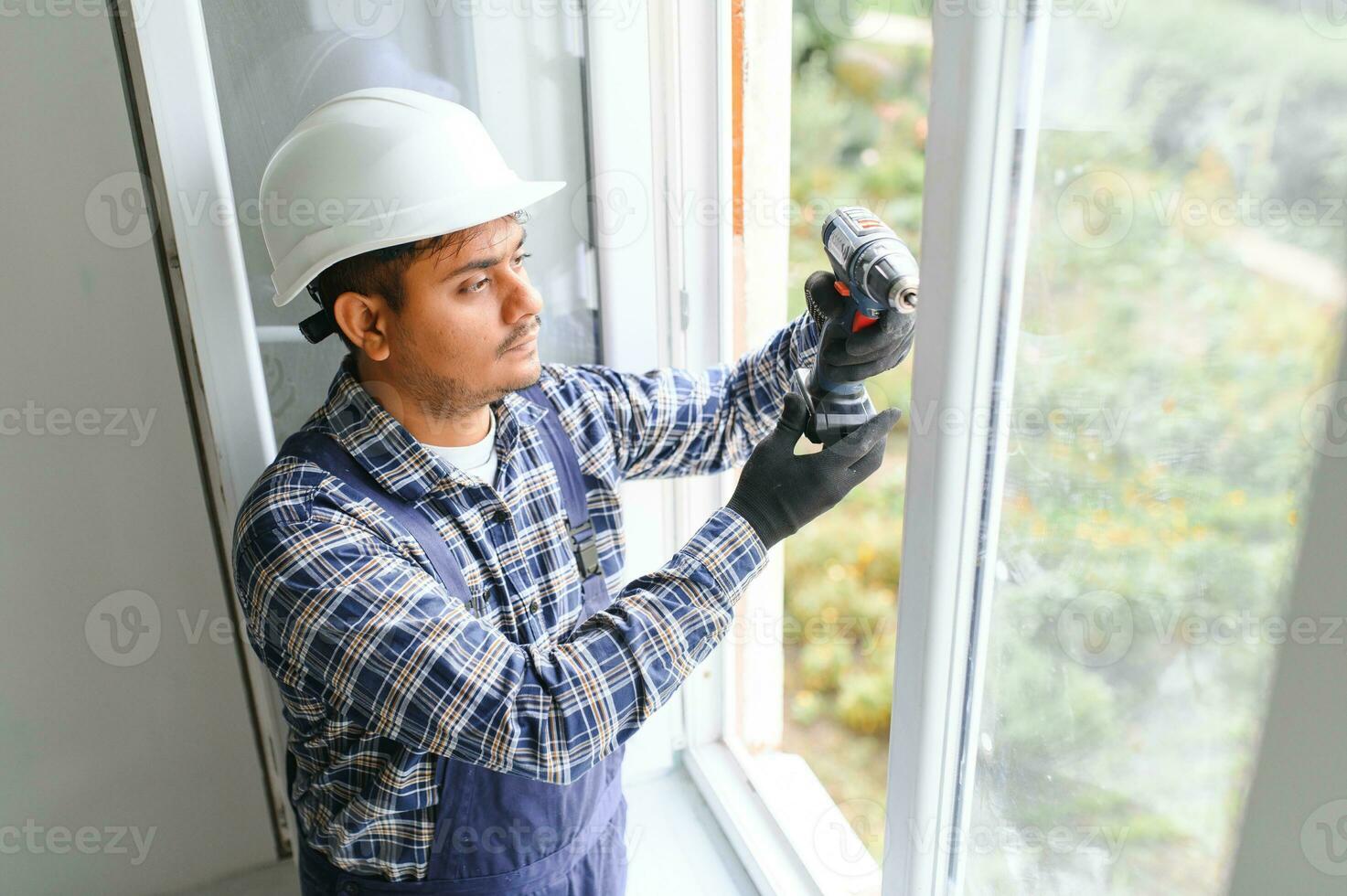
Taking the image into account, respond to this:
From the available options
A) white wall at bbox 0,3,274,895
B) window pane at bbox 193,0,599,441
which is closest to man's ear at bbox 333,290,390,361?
window pane at bbox 193,0,599,441

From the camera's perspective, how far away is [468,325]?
44.9 inches

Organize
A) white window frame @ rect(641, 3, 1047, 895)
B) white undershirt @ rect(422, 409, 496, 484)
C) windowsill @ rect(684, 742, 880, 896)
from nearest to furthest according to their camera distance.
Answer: white window frame @ rect(641, 3, 1047, 895)
white undershirt @ rect(422, 409, 496, 484)
windowsill @ rect(684, 742, 880, 896)

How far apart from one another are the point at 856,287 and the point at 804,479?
22 cm

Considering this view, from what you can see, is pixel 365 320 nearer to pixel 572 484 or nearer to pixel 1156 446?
pixel 572 484

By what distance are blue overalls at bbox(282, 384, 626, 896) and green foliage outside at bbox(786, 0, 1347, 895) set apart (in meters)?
0.50

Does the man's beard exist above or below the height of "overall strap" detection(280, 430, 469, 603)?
above

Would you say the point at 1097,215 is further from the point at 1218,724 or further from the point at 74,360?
the point at 74,360

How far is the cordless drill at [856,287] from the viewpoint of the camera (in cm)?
97

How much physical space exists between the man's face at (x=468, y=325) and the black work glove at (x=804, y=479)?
1.07ft

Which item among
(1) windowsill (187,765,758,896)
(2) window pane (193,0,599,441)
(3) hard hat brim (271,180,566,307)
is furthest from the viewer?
(1) windowsill (187,765,758,896)

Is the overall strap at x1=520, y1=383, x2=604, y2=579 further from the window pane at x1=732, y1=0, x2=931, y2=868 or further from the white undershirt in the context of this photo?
the window pane at x1=732, y1=0, x2=931, y2=868

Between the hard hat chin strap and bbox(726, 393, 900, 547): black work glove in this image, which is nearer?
bbox(726, 393, 900, 547): black work glove

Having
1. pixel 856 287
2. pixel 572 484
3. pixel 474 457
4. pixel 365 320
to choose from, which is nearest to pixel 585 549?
pixel 572 484

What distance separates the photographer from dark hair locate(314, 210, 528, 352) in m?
1.11
